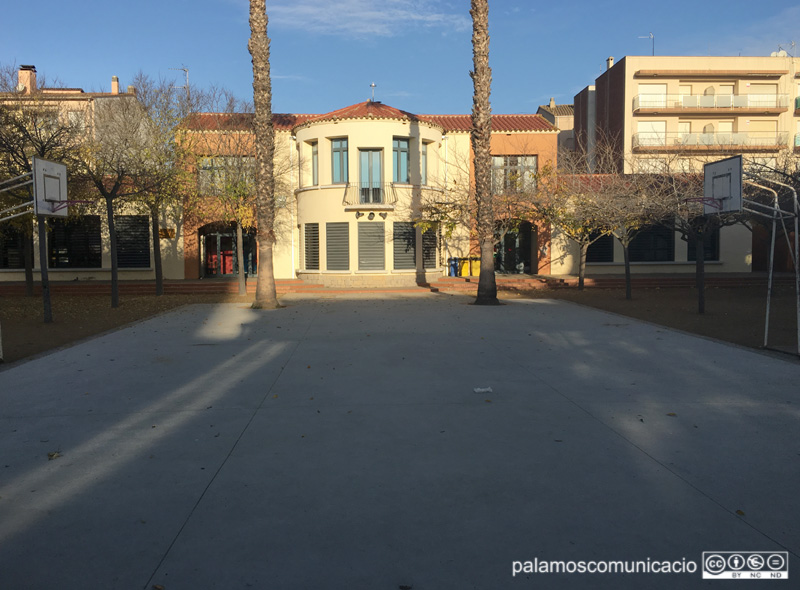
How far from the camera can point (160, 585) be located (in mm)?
2973

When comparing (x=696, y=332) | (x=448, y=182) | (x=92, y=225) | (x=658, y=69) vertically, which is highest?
(x=658, y=69)

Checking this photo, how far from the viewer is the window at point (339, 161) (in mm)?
26578

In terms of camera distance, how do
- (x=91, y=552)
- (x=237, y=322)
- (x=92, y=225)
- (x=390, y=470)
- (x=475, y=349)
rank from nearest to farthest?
(x=91, y=552), (x=390, y=470), (x=475, y=349), (x=237, y=322), (x=92, y=225)

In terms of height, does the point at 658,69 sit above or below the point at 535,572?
above

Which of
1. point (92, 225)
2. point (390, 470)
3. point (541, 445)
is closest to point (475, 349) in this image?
point (541, 445)

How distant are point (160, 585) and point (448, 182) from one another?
27254 mm

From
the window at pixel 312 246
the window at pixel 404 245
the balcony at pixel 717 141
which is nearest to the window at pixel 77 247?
the window at pixel 312 246

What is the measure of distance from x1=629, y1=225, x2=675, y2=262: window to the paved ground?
917 inches

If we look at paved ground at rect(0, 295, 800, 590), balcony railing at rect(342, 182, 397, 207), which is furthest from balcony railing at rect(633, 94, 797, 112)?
paved ground at rect(0, 295, 800, 590)

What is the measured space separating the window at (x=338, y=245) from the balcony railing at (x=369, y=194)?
1.12 metres

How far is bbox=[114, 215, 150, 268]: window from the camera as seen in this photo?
95.5 ft

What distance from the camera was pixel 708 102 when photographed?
3778 cm

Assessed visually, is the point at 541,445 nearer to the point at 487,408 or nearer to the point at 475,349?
the point at 487,408

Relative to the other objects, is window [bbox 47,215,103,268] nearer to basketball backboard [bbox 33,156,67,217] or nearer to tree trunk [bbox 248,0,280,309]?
tree trunk [bbox 248,0,280,309]
